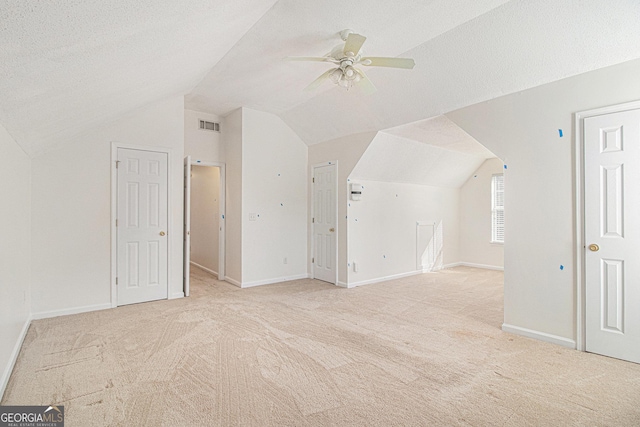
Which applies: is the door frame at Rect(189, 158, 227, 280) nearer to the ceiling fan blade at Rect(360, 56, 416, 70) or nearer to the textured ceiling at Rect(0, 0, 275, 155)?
the textured ceiling at Rect(0, 0, 275, 155)

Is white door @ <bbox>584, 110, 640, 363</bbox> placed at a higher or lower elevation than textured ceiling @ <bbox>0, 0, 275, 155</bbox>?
lower

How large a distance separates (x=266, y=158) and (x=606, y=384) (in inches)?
196

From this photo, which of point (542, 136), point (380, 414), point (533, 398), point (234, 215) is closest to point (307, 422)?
point (380, 414)

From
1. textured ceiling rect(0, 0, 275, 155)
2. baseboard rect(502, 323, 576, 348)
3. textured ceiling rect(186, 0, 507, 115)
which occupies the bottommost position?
baseboard rect(502, 323, 576, 348)

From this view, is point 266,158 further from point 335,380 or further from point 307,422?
point 307,422

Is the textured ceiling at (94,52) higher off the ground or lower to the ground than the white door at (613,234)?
higher

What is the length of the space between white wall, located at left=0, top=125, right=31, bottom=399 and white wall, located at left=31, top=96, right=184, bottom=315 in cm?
16

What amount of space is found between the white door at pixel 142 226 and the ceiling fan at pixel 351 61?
2.76 metres

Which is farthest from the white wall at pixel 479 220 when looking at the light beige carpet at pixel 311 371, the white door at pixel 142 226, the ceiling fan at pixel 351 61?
the white door at pixel 142 226

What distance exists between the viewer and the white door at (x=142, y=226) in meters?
4.25

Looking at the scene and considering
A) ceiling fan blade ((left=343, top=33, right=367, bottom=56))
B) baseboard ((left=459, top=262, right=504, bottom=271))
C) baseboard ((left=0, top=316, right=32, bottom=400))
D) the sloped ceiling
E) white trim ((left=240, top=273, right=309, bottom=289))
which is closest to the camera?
baseboard ((left=0, top=316, right=32, bottom=400))

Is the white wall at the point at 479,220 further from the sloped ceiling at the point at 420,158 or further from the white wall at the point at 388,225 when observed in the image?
the white wall at the point at 388,225

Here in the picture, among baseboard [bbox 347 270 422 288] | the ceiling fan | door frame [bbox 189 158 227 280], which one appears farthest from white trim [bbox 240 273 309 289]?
the ceiling fan

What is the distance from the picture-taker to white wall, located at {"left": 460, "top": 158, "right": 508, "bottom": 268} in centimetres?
698
